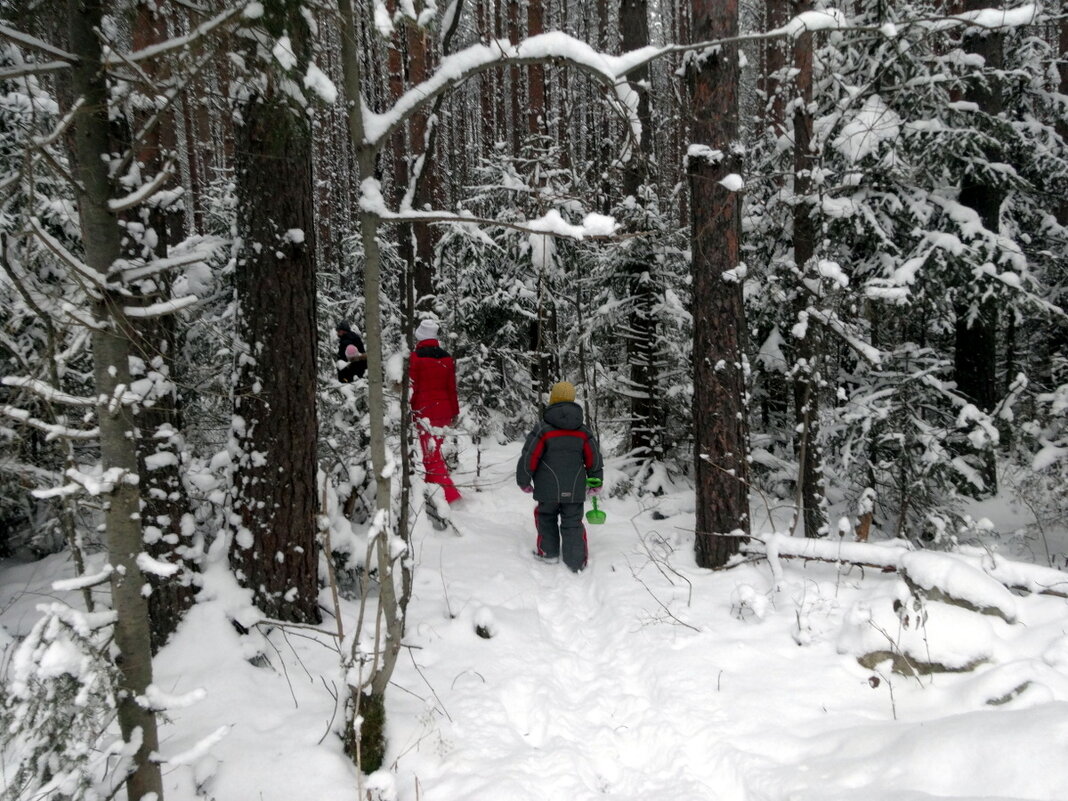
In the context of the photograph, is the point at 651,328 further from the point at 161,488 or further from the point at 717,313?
the point at 161,488

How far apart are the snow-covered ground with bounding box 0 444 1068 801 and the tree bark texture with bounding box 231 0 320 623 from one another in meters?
0.38

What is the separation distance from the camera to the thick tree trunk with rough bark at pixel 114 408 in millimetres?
2244

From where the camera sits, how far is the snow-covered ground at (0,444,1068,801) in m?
2.92

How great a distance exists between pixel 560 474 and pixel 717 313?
7.81 feet

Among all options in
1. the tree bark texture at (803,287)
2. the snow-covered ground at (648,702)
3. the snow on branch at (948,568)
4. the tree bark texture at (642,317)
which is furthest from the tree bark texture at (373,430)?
the tree bark texture at (642,317)

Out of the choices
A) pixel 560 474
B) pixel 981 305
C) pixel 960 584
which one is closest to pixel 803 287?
pixel 981 305

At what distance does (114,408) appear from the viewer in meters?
2.27

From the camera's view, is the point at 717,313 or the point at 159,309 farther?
the point at 717,313

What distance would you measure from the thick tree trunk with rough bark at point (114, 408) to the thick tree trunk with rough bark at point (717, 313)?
4917 mm

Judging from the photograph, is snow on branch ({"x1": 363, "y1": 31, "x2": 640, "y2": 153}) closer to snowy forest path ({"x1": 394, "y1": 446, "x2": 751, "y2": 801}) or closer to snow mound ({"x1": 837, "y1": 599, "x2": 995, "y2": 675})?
snowy forest path ({"x1": 394, "y1": 446, "x2": 751, "y2": 801})

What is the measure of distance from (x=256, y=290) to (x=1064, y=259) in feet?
46.6

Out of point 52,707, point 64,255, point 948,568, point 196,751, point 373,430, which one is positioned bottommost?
point 948,568

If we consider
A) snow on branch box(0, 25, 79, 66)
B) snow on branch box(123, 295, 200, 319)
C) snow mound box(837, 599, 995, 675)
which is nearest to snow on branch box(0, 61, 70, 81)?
snow on branch box(0, 25, 79, 66)

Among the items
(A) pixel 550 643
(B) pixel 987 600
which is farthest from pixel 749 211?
(A) pixel 550 643
